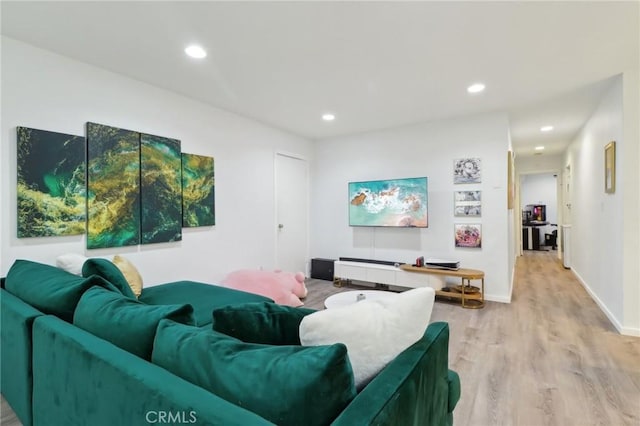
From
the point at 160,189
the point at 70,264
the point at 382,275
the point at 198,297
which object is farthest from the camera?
the point at 382,275

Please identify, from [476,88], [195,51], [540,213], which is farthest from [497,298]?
[540,213]

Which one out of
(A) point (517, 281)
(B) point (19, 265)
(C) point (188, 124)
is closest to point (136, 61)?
(C) point (188, 124)

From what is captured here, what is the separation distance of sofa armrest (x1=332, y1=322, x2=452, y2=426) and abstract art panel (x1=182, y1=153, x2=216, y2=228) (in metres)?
2.98

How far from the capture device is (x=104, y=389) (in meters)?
0.94

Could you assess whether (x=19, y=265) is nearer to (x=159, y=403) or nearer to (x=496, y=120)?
A: (x=159, y=403)

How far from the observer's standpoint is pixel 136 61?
2.69m

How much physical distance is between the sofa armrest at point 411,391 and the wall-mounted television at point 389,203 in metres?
3.26

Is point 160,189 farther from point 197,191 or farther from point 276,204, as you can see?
point 276,204

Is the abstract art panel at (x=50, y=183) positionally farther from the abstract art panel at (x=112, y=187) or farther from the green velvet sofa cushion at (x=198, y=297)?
the green velvet sofa cushion at (x=198, y=297)

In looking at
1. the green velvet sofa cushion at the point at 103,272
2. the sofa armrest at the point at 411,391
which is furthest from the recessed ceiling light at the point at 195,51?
the sofa armrest at the point at 411,391

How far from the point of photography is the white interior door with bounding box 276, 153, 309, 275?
4914mm

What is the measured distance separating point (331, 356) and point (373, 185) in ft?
14.1

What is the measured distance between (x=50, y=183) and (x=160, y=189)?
91cm

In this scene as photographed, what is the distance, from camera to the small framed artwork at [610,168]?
3193 millimetres
